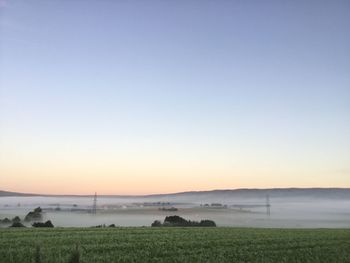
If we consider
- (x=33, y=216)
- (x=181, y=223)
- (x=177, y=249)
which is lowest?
(x=177, y=249)

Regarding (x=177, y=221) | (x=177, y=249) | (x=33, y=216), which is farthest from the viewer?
(x=33, y=216)

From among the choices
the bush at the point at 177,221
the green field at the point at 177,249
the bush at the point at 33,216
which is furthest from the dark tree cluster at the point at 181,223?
the bush at the point at 33,216

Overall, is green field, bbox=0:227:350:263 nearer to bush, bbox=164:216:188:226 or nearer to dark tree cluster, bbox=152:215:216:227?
dark tree cluster, bbox=152:215:216:227

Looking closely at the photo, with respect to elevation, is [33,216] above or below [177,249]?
above

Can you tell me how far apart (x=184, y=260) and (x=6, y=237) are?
42.8ft

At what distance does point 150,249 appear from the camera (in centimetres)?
2569

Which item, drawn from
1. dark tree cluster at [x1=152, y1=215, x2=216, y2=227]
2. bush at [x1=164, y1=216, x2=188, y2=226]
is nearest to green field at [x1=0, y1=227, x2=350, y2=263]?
dark tree cluster at [x1=152, y1=215, x2=216, y2=227]

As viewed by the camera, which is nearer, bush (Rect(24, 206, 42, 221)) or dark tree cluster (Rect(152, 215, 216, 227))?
dark tree cluster (Rect(152, 215, 216, 227))

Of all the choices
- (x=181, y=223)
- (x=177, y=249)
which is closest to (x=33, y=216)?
(x=181, y=223)

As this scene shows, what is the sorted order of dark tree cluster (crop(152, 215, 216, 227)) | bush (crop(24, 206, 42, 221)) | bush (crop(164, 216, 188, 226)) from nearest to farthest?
dark tree cluster (crop(152, 215, 216, 227)) < bush (crop(164, 216, 188, 226)) < bush (crop(24, 206, 42, 221))

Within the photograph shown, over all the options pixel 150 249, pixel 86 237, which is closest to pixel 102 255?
pixel 150 249

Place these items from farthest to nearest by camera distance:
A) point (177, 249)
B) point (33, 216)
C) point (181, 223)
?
point (33, 216) < point (181, 223) < point (177, 249)

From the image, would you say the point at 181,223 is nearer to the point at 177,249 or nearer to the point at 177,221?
the point at 177,221

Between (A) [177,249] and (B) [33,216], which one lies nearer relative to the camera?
(A) [177,249]
